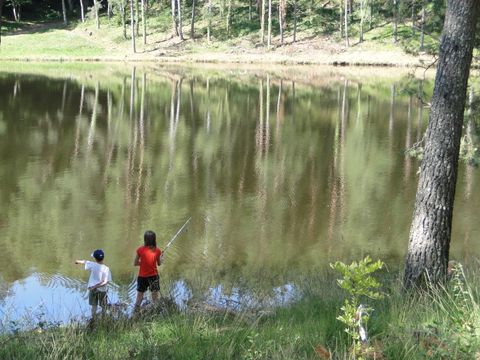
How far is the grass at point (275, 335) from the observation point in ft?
15.8

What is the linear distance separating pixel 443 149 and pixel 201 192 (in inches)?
417

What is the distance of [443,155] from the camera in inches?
289

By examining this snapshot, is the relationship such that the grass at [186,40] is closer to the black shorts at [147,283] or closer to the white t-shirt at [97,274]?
the black shorts at [147,283]

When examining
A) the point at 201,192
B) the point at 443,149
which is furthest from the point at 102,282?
the point at 201,192

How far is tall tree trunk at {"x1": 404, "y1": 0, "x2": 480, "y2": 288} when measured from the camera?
720 cm

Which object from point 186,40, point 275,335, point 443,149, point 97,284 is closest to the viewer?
point 275,335

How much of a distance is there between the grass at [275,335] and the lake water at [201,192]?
1.70 metres

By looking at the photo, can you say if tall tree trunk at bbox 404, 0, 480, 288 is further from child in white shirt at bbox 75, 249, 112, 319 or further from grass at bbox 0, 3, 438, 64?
grass at bbox 0, 3, 438, 64

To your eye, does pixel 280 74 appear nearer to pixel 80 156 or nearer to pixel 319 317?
pixel 80 156

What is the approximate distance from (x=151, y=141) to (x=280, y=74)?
3214 centimetres

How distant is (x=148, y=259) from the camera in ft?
29.8

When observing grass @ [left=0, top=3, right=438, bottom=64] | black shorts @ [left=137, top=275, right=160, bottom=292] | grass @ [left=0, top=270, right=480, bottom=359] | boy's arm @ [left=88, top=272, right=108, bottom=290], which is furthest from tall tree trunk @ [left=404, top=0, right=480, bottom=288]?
grass @ [left=0, top=3, right=438, bottom=64]

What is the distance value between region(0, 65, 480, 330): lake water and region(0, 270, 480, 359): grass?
1.70 meters

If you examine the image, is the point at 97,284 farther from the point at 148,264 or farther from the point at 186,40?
the point at 186,40
